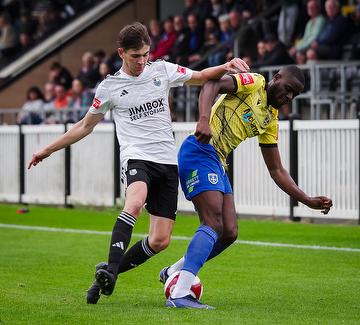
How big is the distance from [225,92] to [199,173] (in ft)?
2.17

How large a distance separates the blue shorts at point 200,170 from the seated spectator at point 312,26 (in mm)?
11996

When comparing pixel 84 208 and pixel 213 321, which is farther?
pixel 84 208

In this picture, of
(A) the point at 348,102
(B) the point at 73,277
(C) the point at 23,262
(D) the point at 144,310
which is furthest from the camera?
(A) the point at 348,102

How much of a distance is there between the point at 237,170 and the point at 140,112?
955 cm

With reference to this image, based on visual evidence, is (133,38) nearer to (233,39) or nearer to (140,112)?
(140,112)

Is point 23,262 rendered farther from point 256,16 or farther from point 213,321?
point 256,16

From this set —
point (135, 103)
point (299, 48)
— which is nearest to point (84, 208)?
point (299, 48)

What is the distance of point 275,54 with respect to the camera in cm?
2073

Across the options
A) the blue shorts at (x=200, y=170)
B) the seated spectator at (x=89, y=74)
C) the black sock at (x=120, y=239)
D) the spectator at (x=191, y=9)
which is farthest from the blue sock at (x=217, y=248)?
the seated spectator at (x=89, y=74)

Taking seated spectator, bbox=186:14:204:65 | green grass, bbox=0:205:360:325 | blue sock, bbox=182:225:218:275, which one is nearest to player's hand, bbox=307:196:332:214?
green grass, bbox=0:205:360:325

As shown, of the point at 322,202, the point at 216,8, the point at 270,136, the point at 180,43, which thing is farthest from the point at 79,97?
the point at 322,202

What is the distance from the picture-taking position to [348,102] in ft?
62.3

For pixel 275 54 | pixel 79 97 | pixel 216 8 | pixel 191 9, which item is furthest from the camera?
pixel 79 97

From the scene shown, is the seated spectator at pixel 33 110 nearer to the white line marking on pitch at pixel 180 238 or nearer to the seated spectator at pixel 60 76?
the seated spectator at pixel 60 76
